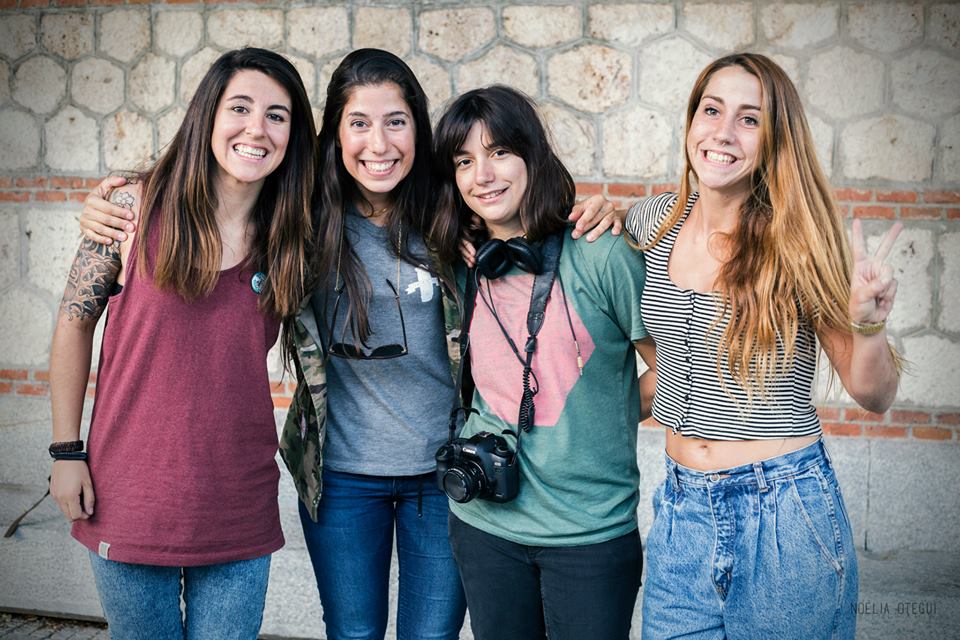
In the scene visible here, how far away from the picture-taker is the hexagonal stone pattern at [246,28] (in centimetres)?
438

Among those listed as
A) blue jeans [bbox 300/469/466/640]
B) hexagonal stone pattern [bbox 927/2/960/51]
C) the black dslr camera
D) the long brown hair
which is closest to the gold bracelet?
the black dslr camera

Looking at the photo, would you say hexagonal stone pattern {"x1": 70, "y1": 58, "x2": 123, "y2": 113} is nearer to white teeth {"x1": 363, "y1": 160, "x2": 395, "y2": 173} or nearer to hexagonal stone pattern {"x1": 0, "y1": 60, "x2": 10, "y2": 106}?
hexagonal stone pattern {"x1": 0, "y1": 60, "x2": 10, "y2": 106}

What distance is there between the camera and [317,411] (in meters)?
2.39

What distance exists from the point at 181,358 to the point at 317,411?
46cm

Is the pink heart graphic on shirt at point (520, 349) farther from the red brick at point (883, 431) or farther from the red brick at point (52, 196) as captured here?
the red brick at point (52, 196)

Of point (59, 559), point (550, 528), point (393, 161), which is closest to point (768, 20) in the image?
point (393, 161)

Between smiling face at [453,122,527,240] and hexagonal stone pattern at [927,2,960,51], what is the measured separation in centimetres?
282

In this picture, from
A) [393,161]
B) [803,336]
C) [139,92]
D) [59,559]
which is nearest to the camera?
[803,336]

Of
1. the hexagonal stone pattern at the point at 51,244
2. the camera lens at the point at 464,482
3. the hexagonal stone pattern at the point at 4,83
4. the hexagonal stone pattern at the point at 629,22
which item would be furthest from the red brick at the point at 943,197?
the hexagonal stone pattern at the point at 4,83

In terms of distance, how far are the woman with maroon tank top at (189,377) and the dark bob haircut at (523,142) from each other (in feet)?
1.54

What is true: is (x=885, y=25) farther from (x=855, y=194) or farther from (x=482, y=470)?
(x=482, y=470)

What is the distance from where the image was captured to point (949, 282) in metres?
4.01

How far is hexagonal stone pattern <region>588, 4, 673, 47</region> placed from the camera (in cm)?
410

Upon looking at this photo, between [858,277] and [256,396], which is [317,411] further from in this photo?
[858,277]
